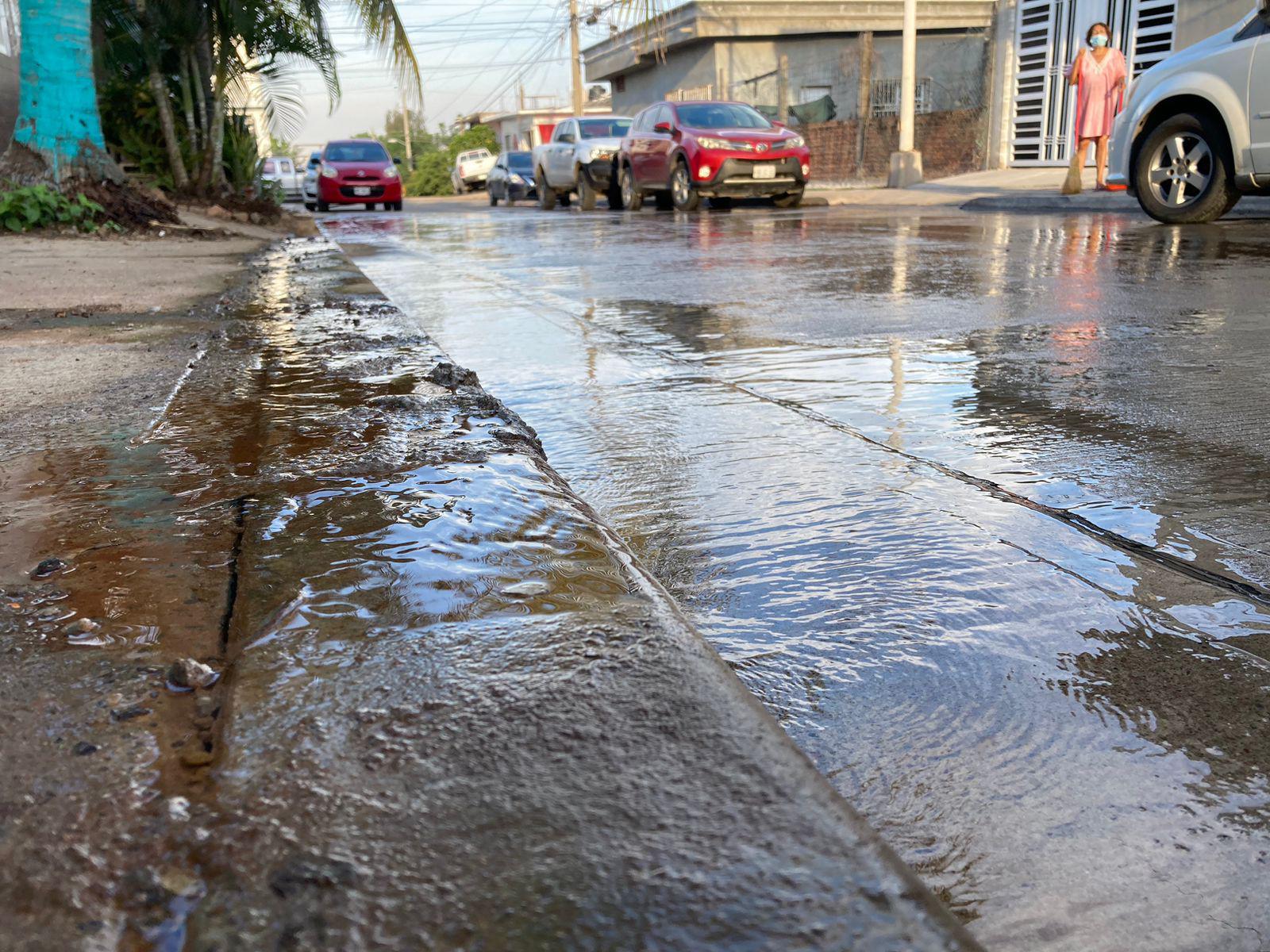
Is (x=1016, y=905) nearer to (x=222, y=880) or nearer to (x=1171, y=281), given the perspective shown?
(x=222, y=880)

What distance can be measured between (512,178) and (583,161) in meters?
7.31

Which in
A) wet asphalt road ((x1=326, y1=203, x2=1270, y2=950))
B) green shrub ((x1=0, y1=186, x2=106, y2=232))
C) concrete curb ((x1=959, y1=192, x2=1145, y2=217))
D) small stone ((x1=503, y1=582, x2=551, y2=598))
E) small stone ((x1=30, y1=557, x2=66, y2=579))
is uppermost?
green shrub ((x1=0, y1=186, x2=106, y2=232))

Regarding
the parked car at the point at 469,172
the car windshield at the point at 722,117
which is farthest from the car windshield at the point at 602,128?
the parked car at the point at 469,172

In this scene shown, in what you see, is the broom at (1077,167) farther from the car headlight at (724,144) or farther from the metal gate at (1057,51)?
the metal gate at (1057,51)

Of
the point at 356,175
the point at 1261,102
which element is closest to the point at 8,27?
the point at 356,175

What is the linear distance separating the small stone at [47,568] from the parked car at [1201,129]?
8770 millimetres

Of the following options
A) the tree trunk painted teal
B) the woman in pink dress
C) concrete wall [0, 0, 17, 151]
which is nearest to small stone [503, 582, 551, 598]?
the tree trunk painted teal

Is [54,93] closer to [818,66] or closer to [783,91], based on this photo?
[783,91]

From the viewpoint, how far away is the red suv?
1545 cm

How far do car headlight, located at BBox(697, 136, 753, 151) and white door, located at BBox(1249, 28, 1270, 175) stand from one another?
7.84 metres

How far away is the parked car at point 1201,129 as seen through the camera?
27.2ft

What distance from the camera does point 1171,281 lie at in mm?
5762

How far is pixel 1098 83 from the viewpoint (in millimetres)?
13586

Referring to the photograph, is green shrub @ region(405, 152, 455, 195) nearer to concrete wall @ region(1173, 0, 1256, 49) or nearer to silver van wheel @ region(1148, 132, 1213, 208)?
concrete wall @ region(1173, 0, 1256, 49)
